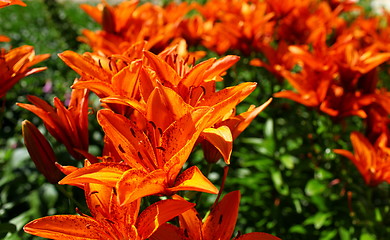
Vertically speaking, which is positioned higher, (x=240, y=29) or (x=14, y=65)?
(x=14, y=65)

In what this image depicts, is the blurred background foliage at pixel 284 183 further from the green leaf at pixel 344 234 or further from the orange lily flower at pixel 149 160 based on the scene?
the orange lily flower at pixel 149 160

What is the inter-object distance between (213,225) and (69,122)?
19.4 inches

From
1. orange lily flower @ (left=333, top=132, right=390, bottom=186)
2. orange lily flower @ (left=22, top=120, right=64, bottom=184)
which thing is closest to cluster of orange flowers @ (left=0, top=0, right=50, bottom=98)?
orange lily flower @ (left=22, top=120, right=64, bottom=184)

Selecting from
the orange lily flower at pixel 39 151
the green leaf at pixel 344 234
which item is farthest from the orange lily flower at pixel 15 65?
the green leaf at pixel 344 234

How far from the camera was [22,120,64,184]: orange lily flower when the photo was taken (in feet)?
3.54

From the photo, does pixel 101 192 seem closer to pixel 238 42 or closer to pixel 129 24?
pixel 129 24

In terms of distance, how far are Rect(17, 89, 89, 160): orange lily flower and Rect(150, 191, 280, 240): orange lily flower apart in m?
0.38

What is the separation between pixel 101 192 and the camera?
35.2 inches

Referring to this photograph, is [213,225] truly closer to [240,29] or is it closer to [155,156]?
[155,156]

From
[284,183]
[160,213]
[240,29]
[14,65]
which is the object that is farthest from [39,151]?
[284,183]

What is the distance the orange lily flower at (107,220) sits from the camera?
2.63 feet

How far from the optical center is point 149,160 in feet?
2.97

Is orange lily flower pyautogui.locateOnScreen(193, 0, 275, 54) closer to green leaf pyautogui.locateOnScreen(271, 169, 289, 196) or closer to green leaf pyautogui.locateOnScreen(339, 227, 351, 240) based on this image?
green leaf pyautogui.locateOnScreen(271, 169, 289, 196)

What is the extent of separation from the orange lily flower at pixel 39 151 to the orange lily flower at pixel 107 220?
0.86ft
